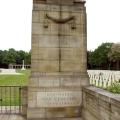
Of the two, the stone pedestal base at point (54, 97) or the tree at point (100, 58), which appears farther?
the tree at point (100, 58)

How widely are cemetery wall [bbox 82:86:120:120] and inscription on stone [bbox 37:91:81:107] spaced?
446mm

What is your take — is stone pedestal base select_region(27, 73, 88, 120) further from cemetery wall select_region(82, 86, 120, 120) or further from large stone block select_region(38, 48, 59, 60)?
large stone block select_region(38, 48, 59, 60)

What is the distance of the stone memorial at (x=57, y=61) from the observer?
31.8 feet

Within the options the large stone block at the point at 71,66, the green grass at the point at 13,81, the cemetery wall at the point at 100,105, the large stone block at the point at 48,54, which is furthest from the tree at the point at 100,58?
the cemetery wall at the point at 100,105

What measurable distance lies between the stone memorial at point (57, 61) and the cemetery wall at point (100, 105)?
25.2 inches

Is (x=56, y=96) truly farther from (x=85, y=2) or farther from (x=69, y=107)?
(x=85, y=2)

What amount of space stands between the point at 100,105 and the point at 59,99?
2662 millimetres

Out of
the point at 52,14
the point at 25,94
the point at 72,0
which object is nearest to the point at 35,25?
the point at 52,14

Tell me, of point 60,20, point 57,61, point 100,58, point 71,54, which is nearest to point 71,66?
point 71,54

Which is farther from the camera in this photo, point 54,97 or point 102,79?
point 102,79

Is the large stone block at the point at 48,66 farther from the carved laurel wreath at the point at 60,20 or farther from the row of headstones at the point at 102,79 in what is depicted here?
the row of headstones at the point at 102,79

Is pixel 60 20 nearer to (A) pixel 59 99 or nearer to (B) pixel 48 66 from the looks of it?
(B) pixel 48 66

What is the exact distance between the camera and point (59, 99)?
32.1 ft

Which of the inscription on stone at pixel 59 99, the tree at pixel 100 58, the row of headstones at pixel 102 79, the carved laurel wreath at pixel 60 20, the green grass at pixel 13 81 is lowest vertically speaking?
the green grass at pixel 13 81
